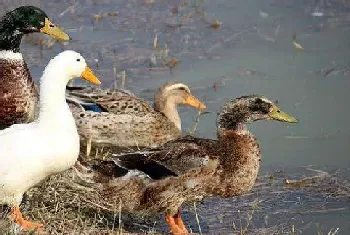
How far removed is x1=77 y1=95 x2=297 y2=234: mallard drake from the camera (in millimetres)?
6996

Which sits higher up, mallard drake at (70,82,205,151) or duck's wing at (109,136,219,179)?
duck's wing at (109,136,219,179)

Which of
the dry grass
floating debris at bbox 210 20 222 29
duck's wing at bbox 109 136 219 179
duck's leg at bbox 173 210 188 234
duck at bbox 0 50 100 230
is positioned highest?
duck at bbox 0 50 100 230

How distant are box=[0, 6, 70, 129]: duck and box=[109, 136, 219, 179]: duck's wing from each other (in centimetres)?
89

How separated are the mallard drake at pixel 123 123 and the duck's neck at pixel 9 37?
127 cm

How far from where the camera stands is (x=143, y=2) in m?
12.4

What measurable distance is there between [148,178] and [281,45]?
4.33 m

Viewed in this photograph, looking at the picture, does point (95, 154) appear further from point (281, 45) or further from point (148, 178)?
point (281, 45)

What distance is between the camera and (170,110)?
30.8 ft

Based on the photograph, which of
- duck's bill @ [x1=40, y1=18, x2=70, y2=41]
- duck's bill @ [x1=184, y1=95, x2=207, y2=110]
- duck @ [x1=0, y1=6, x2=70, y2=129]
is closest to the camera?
duck @ [x1=0, y1=6, x2=70, y2=129]

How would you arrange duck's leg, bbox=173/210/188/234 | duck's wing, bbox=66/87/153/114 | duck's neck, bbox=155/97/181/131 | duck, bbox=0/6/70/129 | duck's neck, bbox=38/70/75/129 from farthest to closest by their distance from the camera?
1. duck's neck, bbox=155/97/181/131
2. duck's wing, bbox=66/87/153/114
3. duck, bbox=0/6/70/129
4. duck's leg, bbox=173/210/188/234
5. duck's neck, bbox=38/70/75/129

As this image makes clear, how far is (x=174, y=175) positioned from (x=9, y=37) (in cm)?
173

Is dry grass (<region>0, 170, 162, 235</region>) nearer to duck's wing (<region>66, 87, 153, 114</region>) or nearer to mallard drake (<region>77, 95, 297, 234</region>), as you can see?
mallard drake (<region>77, 95, 297, 234</region>)

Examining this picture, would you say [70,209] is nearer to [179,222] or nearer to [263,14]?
[179,222]

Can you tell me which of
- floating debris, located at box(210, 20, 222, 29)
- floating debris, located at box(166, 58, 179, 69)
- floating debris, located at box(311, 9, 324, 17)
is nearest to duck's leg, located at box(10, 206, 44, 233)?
floating debris, located at box(166, 58, 179, 69)
